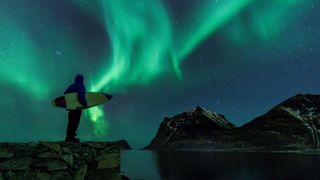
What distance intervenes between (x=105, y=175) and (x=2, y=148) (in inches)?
130

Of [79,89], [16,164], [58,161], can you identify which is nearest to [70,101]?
[79,89]

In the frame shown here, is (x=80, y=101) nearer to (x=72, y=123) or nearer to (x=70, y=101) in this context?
(x=70, y=101)

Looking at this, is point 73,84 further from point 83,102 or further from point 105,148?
point 105,148

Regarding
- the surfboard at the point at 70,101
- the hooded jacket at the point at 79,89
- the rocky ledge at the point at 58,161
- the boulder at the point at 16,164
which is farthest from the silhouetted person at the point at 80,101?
the boulder at the point at 16,164

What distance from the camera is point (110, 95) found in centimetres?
1536

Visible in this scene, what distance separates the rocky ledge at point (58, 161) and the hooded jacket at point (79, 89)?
2.08 meters

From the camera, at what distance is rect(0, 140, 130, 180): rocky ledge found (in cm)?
1179

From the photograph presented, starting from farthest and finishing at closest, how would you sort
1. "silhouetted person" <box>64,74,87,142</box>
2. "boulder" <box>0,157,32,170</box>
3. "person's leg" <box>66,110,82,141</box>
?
1. "silhouetted person" <box>64,74,87,142</box>
2. "person's leg" <box>66,110,82,141</box>
3. "boulder" <box>0,157,32,170</box>

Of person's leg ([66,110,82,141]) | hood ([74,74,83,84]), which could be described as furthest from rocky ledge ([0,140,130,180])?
hood ([74,74,83,84])

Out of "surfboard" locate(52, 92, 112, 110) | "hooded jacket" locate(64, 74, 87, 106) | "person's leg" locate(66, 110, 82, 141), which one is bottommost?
"person's leg" locate(66, 110, 82, 141)

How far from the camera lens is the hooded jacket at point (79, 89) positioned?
46.9ft

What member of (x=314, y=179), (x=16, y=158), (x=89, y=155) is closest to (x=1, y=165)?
(x=16, y=158)

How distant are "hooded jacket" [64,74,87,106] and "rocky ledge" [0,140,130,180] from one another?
2.08 metres

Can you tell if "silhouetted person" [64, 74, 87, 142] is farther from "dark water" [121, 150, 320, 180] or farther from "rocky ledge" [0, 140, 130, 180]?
"dark water" [121, 150, 320, 180]
